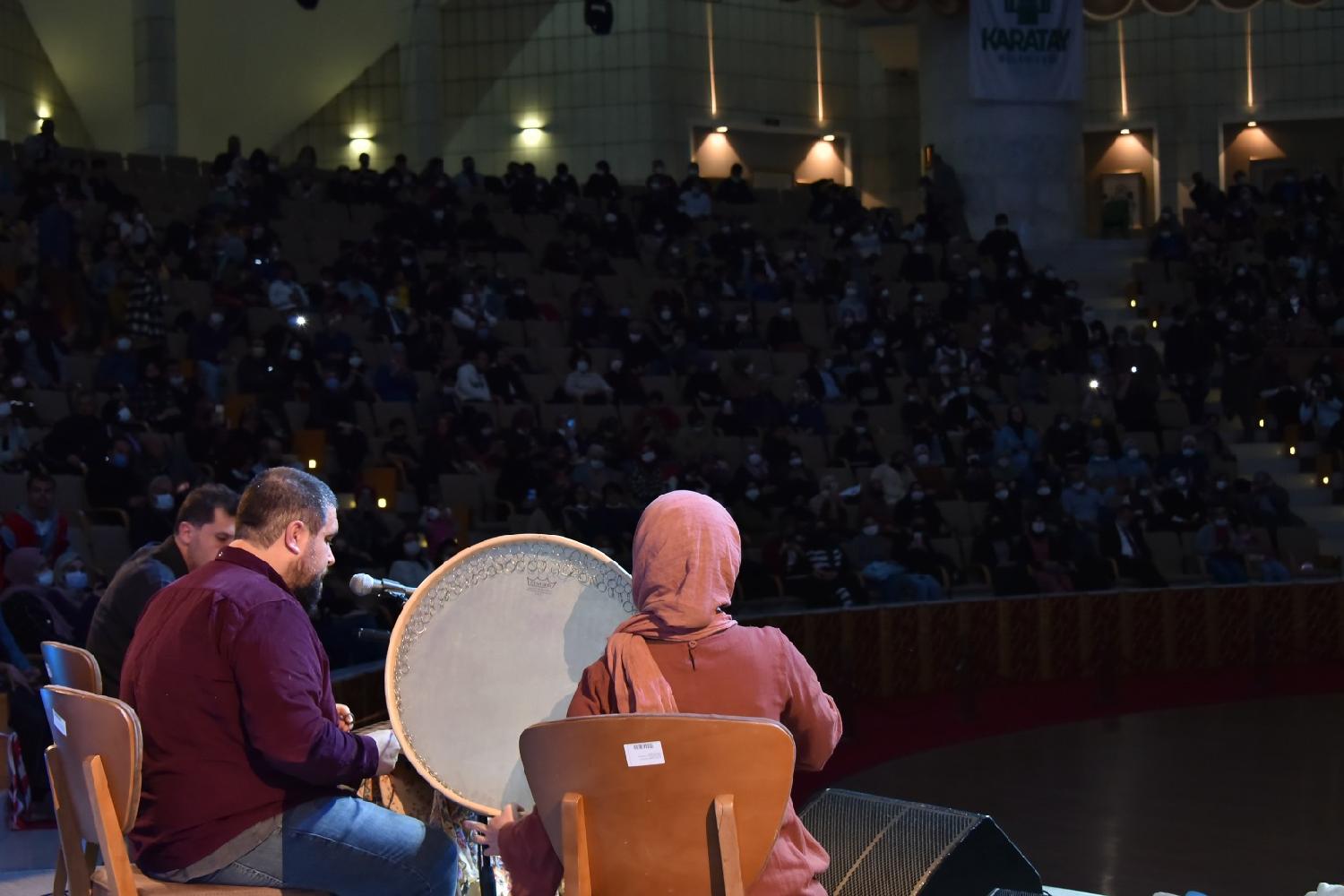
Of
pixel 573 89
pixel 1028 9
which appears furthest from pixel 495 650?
pixel 573 89

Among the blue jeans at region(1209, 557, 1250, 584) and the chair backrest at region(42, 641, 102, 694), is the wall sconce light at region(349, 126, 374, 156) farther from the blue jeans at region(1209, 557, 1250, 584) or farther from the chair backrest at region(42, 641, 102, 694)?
the chair backrest at region(42, 641, 102, 694)

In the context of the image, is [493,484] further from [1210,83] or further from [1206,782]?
[1210,83]

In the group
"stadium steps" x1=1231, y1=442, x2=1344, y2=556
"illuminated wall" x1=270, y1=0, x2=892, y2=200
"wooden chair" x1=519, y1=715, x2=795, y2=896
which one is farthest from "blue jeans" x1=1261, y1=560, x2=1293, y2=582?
"illuminated wall" x1=270, y1=0, x2=892, y2=200

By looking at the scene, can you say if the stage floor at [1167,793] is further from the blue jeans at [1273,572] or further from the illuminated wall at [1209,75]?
the illuminated wall at [1209,75]

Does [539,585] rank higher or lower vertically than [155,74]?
lower

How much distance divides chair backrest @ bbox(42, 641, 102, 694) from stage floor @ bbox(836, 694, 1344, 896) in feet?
11.9

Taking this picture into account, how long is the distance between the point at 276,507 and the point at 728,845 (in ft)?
3.69

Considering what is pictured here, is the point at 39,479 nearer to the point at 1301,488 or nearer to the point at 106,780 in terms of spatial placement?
the point at 106,780

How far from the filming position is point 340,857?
308cm

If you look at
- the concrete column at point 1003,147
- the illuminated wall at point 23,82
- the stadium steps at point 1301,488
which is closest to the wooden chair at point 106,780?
the stadium steps at point 1301,488

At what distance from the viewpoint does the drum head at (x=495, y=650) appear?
3.34m

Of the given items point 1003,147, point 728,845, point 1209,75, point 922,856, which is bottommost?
point 922,856

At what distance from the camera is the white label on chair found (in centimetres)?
258

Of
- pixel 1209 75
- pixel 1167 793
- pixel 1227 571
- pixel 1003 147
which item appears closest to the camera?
pixel 1167 793
